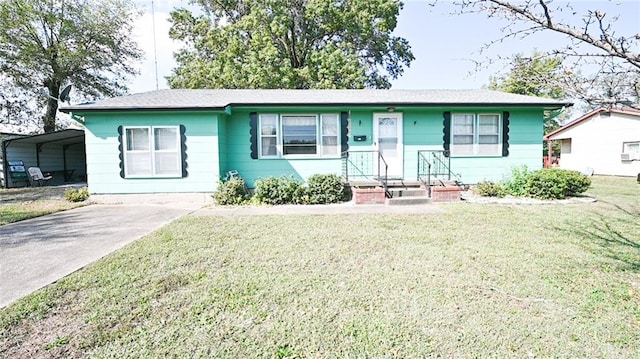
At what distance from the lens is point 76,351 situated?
2.16 m

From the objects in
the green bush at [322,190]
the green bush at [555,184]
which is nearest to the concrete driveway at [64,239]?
the green bush at [322,190]

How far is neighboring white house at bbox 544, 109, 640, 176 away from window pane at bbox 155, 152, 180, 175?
18.3 meters

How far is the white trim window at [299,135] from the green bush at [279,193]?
1413 millimetres

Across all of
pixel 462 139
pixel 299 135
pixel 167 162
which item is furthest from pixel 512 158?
pixel 167 162

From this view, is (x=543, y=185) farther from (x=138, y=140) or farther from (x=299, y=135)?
(x=138, y=140)

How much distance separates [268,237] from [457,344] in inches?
132

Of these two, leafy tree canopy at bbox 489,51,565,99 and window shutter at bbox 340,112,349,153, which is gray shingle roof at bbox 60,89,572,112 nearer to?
window shutter at bbox 340,112,349,153

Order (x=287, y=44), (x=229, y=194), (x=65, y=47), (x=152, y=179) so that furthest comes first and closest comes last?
Answer: 1. (x=287, y=44)
2. (x=65, y=47)
3. (x=152, y=179)
4. (x=229, y=194)

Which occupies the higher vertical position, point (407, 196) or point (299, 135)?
point (299, 135)

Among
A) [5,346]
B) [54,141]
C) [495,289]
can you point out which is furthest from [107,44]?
[495,289]

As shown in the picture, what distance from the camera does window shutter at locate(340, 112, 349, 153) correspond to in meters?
9.41

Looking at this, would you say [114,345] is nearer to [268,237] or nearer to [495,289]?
[268,237]

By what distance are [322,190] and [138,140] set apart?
5.42 meters

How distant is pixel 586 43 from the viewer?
7.81 feet
